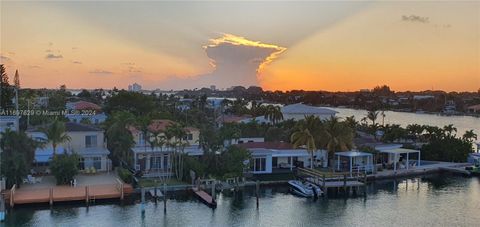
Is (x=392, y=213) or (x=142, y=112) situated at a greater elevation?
(x=142, y=112)

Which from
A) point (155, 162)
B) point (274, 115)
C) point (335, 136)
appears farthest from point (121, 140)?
point (274, 115)

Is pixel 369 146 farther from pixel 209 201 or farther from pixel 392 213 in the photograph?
pixel 209 201

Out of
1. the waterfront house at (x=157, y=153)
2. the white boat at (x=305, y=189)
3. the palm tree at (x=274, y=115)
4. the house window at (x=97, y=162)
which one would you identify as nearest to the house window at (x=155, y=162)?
the waterfront house at (x=157, y=153)

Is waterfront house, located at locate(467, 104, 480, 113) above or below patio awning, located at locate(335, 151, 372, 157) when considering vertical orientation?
above

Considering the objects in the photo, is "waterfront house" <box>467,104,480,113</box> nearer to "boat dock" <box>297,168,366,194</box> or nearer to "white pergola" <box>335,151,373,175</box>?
"white pergola" <box>335,151,373,175</box>

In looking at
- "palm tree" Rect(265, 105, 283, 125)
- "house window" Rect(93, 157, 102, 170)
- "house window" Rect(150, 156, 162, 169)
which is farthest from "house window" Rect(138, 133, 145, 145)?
"palm tree" Rect(265, 105, 283, 125)

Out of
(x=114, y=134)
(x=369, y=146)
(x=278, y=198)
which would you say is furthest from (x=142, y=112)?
(x=278, y=198)

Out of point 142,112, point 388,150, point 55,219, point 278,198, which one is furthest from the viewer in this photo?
point 142,112
